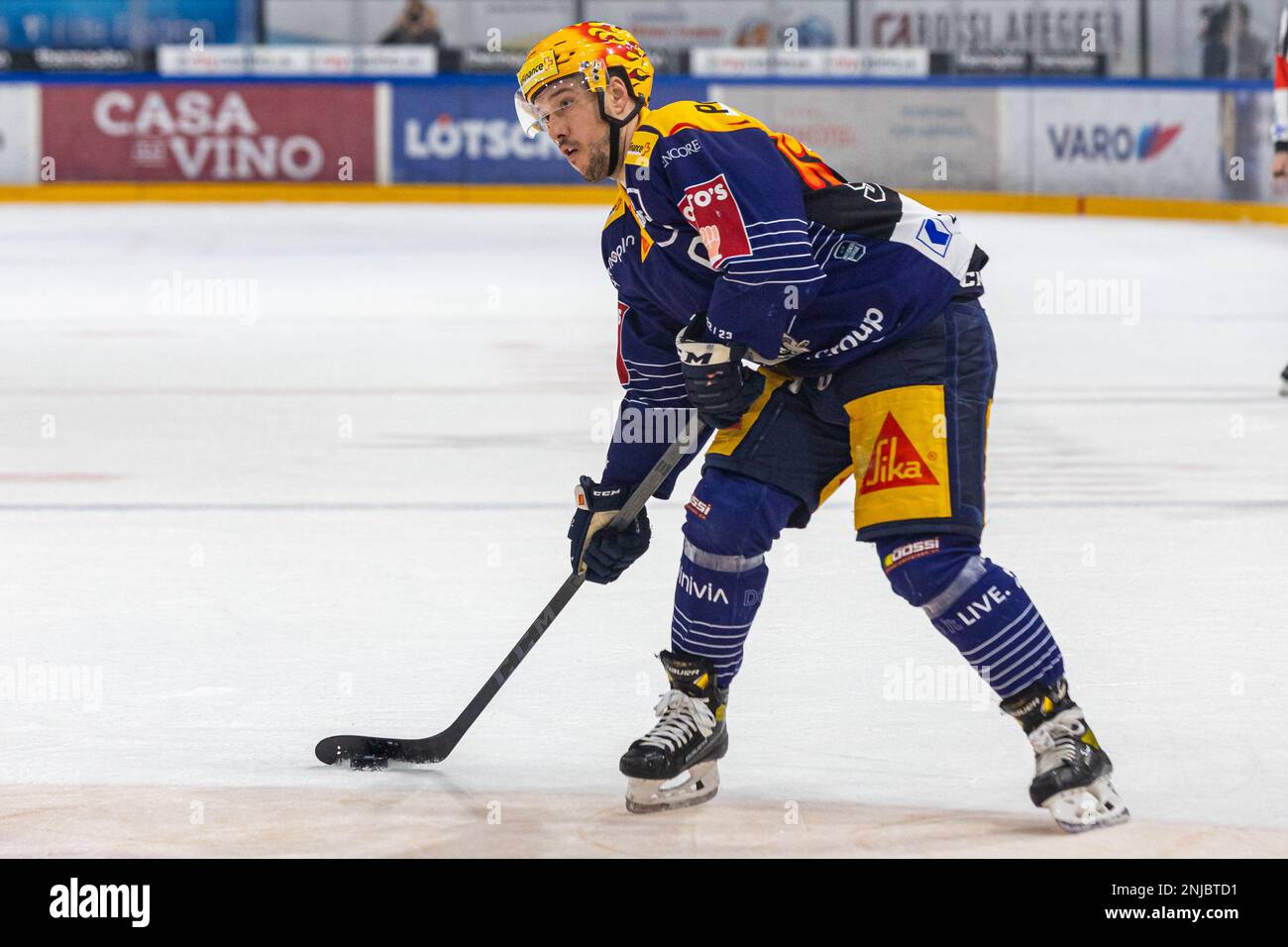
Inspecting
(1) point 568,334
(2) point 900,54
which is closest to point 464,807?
(1) point 568,334

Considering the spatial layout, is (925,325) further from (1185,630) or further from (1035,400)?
(1035,400)

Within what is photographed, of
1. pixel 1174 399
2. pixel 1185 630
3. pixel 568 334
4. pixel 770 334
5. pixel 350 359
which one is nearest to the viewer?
pixel 770 334

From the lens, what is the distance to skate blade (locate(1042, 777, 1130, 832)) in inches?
105

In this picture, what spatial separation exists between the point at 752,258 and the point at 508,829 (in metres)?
0.83

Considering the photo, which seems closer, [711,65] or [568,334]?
[568,334]

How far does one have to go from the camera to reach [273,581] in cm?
429

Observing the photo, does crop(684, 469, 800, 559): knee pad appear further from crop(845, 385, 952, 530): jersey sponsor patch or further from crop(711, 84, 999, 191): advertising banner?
crop(711, 84, 999, 191): advertising banner

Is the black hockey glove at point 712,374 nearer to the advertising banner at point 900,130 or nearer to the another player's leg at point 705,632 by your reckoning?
the another player's leg at point 705,632

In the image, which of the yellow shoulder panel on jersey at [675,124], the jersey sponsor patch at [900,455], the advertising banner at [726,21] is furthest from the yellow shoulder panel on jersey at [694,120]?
the advertising banner at [726,21]

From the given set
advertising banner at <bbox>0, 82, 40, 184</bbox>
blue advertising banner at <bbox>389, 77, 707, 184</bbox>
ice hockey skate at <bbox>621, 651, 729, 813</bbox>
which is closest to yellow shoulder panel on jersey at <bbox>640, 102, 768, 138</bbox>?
ice hockey skate at <bbox>621, 651, 729, 813</bbox>

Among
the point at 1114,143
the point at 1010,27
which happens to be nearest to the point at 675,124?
the point at 1114,143

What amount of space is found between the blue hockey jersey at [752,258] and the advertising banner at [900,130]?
43.1 feet

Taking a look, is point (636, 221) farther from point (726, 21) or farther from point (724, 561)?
point (726, 21)
